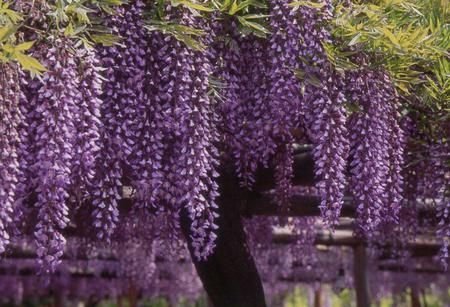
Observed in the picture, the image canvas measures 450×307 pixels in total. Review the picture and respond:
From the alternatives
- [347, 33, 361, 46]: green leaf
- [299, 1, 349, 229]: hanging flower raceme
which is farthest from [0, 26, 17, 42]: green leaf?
[347, 33, 361, 46]: green leaf

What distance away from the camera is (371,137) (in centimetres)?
529

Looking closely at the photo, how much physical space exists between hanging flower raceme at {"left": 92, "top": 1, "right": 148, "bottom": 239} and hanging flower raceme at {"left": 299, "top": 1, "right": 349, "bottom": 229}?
0.98m

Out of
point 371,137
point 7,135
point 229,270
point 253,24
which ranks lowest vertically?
point 229,270

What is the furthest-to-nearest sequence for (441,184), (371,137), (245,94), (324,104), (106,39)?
(441,184), (245,94), (371,137), (324,104), (106,39)

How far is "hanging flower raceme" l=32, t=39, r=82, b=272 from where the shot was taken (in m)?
4.26

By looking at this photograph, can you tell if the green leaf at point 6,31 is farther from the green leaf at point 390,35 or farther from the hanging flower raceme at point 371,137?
the hanging flower raceme at point 371,137

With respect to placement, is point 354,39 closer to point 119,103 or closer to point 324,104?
point 324,104

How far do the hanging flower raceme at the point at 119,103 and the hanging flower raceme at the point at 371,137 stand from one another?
1.36 metres

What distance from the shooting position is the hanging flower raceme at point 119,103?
4.75 meters

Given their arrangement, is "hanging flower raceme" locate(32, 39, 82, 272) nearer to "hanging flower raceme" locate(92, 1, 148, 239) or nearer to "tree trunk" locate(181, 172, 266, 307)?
"hanging flower raceme" locate(92, 1, 148, 239)

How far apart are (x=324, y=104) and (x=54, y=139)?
168 cm

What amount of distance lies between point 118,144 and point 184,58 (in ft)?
2.07

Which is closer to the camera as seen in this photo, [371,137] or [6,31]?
[6,31]

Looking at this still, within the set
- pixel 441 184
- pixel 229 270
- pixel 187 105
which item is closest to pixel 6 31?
pixel 187 105
